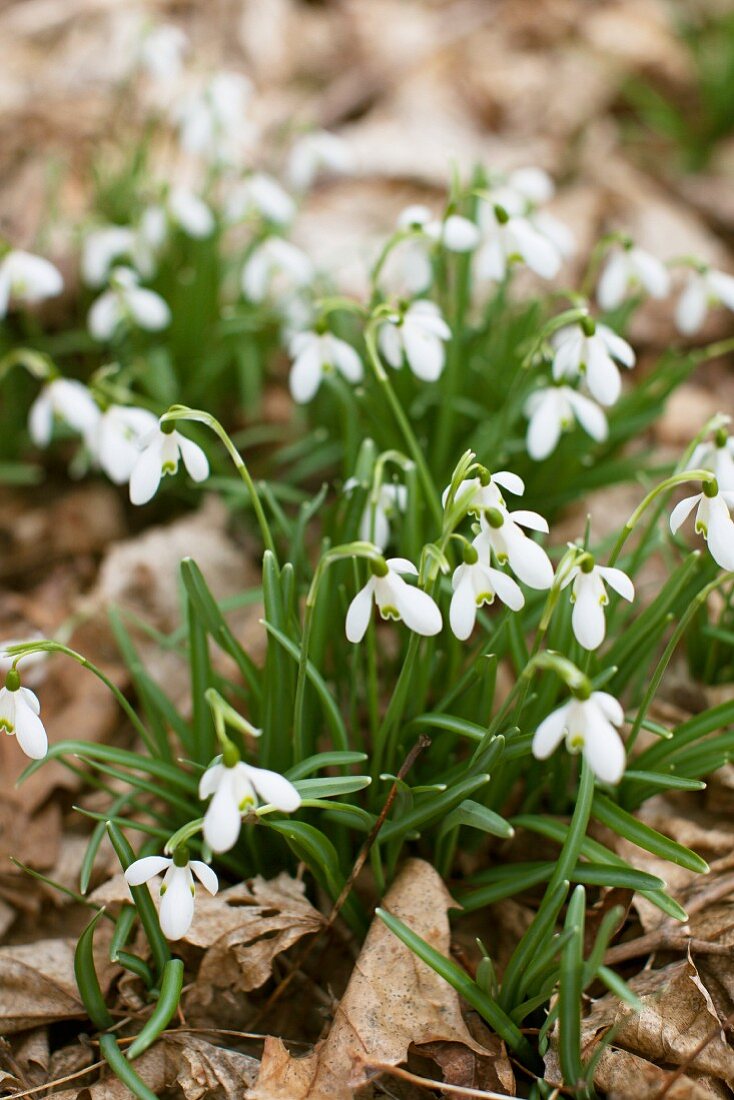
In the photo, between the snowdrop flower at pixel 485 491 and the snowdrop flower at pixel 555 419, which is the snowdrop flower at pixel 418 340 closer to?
the snowdrop flower at pixel 555 419

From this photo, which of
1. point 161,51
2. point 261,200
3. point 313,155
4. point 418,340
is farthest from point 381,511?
point 161,51

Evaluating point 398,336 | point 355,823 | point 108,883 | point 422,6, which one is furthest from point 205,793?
point 422,6

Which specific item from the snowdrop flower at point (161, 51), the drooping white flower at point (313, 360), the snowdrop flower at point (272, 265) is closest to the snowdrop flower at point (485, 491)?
the drooping white flower at point (313, 360)

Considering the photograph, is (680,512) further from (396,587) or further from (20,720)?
(20,720)

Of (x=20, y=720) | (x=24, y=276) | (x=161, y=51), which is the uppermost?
(x=161, y=51)

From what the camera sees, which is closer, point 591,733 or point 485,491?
point 591,733

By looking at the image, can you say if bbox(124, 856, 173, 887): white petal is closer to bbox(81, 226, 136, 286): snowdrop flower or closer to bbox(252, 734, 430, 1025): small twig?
bbox(252, 734, 430, 1025): small twig

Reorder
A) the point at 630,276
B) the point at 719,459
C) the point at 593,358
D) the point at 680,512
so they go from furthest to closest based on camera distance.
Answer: the point at 630,276 < the point at 593,358 < the point at 719,459 < the point at 680,512

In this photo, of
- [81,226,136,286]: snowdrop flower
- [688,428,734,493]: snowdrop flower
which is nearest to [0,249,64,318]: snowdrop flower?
[81,226,136,286]: snowdrop flower
